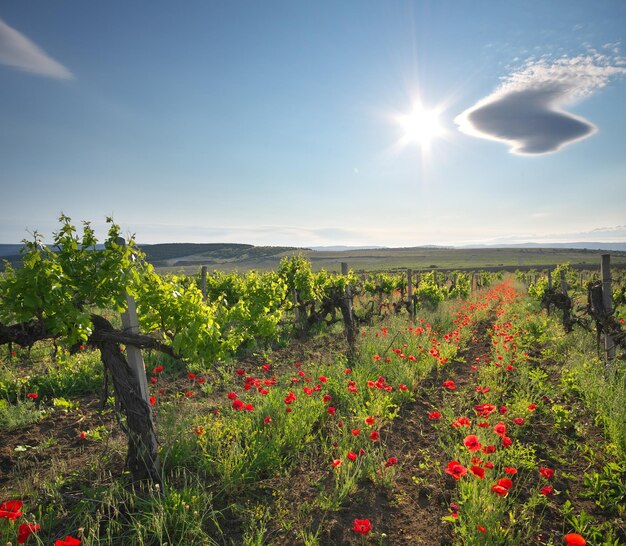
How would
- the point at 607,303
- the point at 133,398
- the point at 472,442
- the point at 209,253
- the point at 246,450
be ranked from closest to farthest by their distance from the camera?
1. the point at 472,442
2. the point at 133,398
3. the point at 246,450
4. the point at 607,303
5. the point at 209,253

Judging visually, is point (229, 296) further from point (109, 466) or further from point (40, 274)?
point (40, 274)

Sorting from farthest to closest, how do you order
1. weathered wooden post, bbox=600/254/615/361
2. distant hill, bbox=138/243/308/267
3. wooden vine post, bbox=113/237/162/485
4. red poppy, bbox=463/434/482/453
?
distant hill, bbox=138/243/308/267
weathered wooden post, bbox=600/254/615/361
wooden vine post, bbox=113/237/162/485
red poppy, bbox=463/434/482/453

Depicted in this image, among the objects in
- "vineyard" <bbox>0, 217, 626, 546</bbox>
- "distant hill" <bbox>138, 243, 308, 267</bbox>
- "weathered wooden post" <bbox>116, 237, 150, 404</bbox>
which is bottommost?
"vineyard" <bbox>0, 217, 626, 546</bbox>

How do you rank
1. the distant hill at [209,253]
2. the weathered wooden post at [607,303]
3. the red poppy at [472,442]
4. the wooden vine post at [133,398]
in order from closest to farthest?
the red poppy at [472,442], the wooden vine post at [133,398], the weathered wooden post at [607,303], the distant hill at [209,253]

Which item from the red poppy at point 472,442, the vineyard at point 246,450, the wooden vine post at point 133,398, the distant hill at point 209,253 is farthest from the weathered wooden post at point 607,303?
the distant hill at point 209,253

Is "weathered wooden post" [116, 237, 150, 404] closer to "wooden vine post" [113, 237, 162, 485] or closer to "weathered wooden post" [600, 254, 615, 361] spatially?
"wooden vine post" [113, 237, 162, 485]

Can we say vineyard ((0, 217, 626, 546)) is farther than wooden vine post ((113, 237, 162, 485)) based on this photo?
No

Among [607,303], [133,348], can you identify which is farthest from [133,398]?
[607,303]

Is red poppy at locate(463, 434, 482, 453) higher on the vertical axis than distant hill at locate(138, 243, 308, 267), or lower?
lower

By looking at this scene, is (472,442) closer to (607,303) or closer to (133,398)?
(133,398)

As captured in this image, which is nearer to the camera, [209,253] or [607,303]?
[607,303]

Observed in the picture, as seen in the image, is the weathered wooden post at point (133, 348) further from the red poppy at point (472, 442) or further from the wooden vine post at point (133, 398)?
the red poppy at point (472, 442)

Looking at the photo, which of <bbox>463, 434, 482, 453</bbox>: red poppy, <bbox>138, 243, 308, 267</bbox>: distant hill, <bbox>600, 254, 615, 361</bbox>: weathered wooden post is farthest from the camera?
<bbox>138, 243, 308, 267</bbox>: distant hill

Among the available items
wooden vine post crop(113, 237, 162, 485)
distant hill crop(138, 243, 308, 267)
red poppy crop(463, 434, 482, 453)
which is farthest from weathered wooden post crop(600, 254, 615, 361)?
distant hill crop(138, 243, 308, 267)
